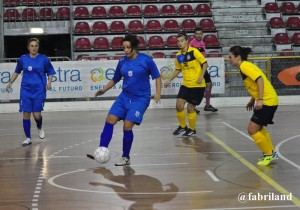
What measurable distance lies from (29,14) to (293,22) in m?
10.6

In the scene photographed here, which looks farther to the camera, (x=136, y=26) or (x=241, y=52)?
(x=136, y=26)

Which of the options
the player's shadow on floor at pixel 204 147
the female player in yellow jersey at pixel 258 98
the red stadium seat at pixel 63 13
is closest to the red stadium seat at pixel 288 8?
the red stadium seat at pixel 63 13

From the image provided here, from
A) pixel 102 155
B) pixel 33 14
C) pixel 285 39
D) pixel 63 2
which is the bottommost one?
pixel 102 155

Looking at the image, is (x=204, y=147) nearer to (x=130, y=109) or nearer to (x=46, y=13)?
(x=130, y=109)

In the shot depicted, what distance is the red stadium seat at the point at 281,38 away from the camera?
24828 millimetres

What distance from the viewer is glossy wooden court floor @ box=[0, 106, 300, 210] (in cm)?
689

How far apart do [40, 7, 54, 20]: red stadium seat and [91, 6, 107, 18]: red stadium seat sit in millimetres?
A: 1637

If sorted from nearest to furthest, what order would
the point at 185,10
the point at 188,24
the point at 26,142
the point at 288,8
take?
the point at 26,142 → the point at 188,24 → the point at 185,10 → the point at 288,8

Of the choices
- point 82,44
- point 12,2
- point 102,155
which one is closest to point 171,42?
point 82,44

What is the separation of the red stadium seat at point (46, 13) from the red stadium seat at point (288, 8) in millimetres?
9594

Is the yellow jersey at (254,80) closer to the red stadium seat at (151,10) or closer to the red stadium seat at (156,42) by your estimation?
the red stadium seat at (156,42)

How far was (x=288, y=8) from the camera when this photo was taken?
1053 inches

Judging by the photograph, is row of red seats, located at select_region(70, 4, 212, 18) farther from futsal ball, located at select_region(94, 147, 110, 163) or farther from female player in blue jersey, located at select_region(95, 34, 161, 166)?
futsal ball, located at select_region(94, 147, 110, 163)

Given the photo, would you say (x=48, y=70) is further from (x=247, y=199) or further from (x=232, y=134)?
(x=247, y=199)
